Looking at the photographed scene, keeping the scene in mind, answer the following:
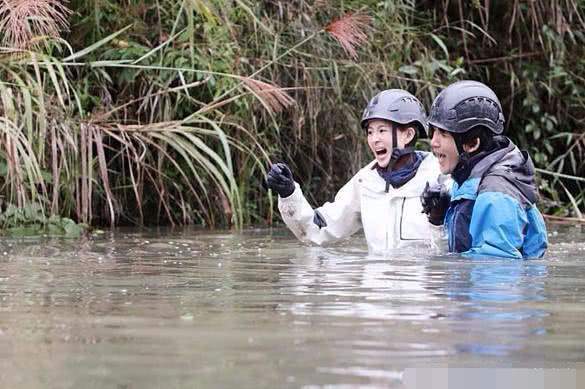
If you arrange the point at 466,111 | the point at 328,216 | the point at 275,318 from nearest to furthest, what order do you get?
1. the point at 275,318
2. the point at 466,111
3. the point at 328,216

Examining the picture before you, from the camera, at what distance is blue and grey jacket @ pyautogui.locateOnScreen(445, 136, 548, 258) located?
227 inches

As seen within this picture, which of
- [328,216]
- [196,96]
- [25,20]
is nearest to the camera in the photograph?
[328,216]

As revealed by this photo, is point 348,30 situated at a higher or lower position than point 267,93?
higher

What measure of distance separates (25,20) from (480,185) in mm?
3648

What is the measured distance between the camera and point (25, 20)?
27.6ft

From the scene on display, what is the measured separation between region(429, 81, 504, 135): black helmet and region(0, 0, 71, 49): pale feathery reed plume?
9.59ft

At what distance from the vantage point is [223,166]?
360 inches

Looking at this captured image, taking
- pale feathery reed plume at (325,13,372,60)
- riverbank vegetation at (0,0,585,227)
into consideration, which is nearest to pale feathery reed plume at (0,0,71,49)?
riverbank vegetation at (0,0,585,227)

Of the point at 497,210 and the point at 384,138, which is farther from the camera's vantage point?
the point at 384,138

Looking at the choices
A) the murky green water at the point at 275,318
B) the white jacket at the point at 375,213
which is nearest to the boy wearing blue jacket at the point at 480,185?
the murky green water at the point at 275,318

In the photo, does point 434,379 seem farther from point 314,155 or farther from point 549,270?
point 314,155

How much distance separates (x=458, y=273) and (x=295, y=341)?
2.04m

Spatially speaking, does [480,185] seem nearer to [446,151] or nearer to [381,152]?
[446,151]

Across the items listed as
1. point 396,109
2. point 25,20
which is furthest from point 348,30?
point 396,109
